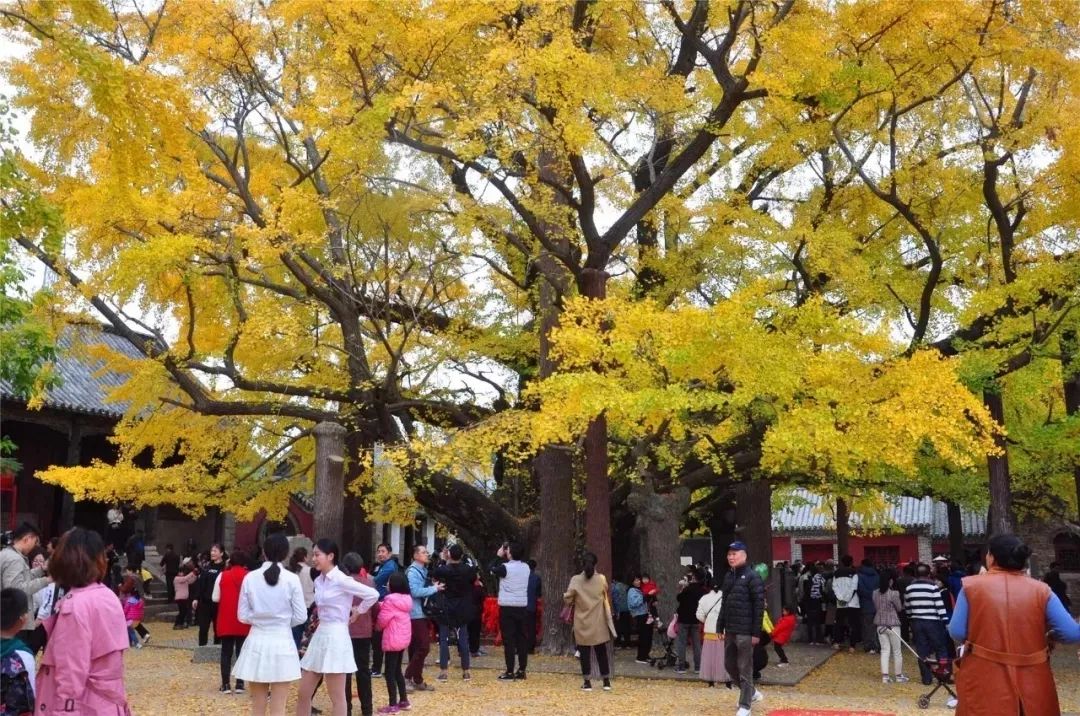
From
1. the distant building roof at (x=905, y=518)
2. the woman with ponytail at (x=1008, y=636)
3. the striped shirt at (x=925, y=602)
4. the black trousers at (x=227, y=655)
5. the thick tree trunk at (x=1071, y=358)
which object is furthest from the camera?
the distant building roof at (x=905, y=518)

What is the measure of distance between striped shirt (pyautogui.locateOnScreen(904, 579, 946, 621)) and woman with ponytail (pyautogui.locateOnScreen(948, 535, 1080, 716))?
605 cm

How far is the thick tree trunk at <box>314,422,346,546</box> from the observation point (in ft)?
48.9

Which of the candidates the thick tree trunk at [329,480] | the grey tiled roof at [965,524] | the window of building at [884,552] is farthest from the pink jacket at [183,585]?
the grey tiled roof at [965,524]

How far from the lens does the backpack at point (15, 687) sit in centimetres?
448

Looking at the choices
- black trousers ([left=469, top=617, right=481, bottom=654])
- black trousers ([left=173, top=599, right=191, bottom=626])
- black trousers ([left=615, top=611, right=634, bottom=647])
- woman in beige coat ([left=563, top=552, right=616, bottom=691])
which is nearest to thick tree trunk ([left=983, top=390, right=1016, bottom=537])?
black trousers ([left=615, top=611, right=634, bottom=647])

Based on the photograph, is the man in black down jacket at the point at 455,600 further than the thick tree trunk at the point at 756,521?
No

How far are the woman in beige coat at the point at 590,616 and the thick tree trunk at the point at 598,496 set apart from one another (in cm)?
134

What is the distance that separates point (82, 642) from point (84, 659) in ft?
0.26

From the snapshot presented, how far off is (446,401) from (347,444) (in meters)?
3.34

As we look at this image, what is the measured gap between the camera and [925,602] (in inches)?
441

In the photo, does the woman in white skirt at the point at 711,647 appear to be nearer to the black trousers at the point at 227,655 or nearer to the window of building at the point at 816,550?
the black trousers at the point at 227,655

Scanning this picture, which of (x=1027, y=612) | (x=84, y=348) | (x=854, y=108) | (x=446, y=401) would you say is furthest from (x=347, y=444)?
(x=1027, y=612)

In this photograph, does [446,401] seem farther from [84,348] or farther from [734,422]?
[84,348]

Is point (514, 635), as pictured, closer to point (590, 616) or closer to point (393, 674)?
point (590, 616)
